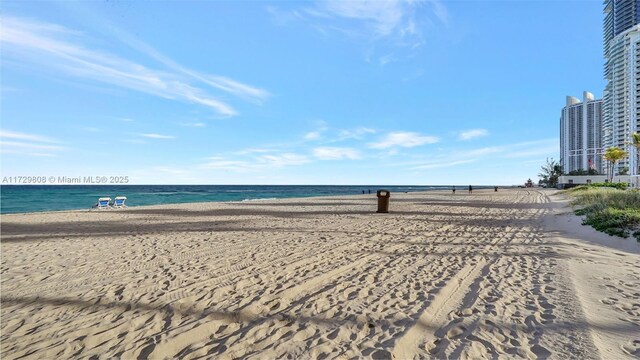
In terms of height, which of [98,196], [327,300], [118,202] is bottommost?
[98,196]

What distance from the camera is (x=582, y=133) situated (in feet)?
318

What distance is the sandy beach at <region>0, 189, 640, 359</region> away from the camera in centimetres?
306

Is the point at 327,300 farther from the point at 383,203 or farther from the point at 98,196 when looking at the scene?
the point at 98,196

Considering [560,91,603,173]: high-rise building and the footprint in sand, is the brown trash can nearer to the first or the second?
the footprint in sand

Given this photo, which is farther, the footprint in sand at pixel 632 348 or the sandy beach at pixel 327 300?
the sandy beach at pixel 327 300

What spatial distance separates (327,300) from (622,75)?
9210cm

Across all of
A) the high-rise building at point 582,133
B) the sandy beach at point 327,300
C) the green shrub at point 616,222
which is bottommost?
the sandy beach at point 327,300

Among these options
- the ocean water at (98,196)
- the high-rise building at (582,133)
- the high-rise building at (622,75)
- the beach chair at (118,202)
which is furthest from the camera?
the high-rise building at (582,133)

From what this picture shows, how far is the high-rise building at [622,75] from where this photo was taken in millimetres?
62969

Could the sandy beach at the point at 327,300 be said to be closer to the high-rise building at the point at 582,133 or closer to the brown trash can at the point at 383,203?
the brown trash can at the point at 383,203

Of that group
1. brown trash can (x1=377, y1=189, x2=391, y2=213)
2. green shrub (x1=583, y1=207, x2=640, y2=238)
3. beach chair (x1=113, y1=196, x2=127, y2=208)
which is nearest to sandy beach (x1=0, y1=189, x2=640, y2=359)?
green shrub (x1=583, y1=207, x2=640, y2=238)

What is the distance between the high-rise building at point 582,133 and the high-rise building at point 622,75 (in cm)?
1509

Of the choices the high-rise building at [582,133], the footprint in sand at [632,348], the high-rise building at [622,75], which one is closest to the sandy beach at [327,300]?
the footprint in sand at [632,348]

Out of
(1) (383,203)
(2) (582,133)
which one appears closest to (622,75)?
(2) (582,133)
